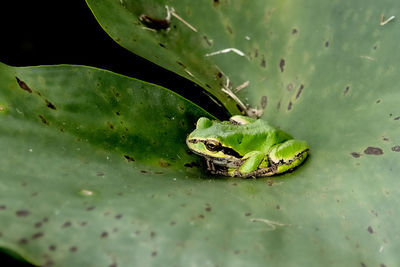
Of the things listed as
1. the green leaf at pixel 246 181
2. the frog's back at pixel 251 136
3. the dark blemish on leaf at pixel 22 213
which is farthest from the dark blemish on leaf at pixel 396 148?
the dark blemish on leaf at pixel 22 213

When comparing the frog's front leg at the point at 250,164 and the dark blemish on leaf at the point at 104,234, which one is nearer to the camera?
the dark blemish on leaf at the point at 104,234

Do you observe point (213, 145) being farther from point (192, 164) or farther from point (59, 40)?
point (59, 40)

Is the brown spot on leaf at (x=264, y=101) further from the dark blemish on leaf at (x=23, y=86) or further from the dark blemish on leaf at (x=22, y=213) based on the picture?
the dark blemish on leaf at (x=22, y=213)

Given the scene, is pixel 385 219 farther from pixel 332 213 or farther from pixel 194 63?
pixel 194 63

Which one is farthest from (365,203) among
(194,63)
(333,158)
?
(194,63)

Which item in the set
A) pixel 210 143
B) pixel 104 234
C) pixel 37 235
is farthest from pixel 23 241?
pixel 210 143

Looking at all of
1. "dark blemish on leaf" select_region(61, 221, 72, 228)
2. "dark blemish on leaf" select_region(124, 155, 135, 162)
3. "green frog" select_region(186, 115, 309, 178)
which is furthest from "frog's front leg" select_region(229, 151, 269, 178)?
"dark blemish on leaf" select_region(61, 221, 72, 228)
